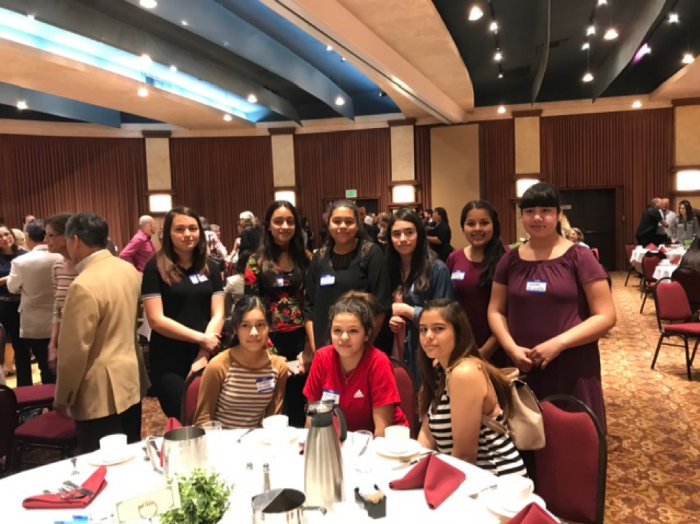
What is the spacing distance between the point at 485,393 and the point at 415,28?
595 cm

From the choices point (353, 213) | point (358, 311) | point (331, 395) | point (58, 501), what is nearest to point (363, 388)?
point (331, 395)

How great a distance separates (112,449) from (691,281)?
6.05 m

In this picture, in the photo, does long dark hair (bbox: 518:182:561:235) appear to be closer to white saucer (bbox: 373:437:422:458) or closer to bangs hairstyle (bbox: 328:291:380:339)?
bangs hairstyle (bbox: 328:291:380:339)

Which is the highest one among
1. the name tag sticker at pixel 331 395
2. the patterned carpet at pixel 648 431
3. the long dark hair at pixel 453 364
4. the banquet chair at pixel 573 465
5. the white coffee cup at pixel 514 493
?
the long dark hair at pixel 453 364

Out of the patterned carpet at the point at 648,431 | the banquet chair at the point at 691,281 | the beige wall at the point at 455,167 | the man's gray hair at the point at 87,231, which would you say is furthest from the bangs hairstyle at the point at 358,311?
the beige wall at the point at 455,167

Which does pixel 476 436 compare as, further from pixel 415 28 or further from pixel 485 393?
pixel 415 28

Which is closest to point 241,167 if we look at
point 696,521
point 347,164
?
point 347,164

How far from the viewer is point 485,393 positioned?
6.38 feet

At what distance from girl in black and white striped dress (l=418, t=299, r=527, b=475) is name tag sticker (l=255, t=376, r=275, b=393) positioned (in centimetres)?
71

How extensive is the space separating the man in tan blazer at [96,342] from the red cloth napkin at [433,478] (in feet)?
5.19

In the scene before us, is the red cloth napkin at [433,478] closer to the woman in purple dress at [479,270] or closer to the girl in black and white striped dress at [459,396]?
the girl in black and white striped dress at [459,396]

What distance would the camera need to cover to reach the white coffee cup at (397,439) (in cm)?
185

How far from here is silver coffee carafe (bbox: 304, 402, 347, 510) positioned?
152 cm

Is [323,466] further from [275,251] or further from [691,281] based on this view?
[691,281]
